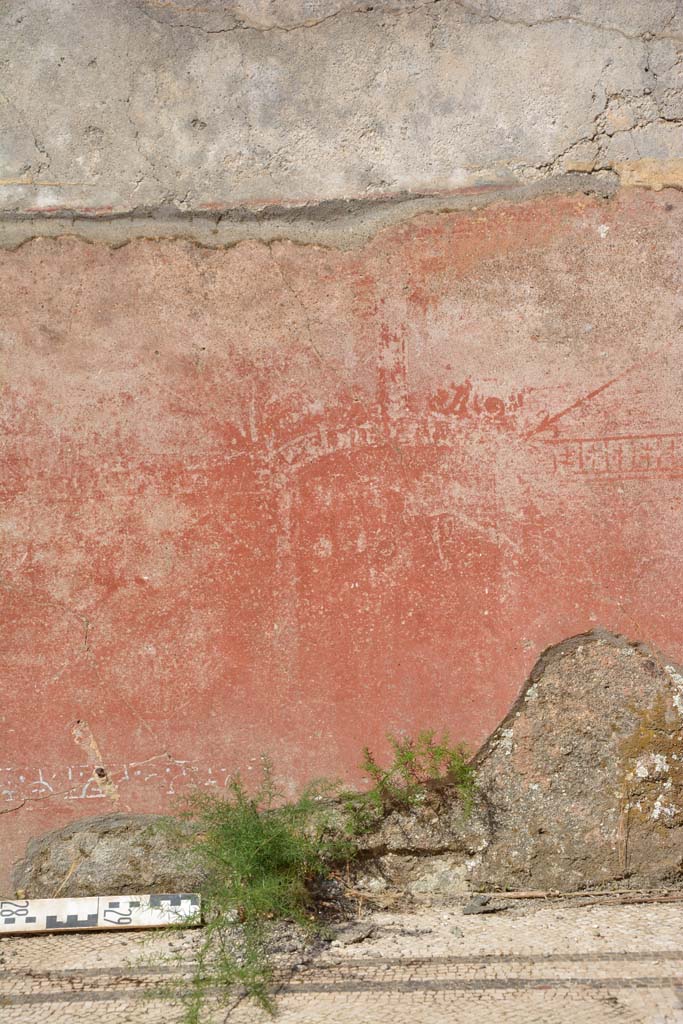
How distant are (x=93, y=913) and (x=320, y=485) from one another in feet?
6.43

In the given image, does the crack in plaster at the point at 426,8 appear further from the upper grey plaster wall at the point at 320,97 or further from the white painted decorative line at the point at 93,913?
the white painted decorative line at the point at 93,913

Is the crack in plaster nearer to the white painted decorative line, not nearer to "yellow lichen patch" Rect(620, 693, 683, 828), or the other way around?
"yellow lichen patch" Rect(620, 693, 683, 828)

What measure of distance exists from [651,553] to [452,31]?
7.50 feet

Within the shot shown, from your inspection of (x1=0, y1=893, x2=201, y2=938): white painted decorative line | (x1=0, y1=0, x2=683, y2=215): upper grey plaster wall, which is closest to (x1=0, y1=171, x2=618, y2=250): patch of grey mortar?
(x1=0, y1=0, x2=683, y2=215): upper grey plaster wall

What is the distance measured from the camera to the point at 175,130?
3.76 meters

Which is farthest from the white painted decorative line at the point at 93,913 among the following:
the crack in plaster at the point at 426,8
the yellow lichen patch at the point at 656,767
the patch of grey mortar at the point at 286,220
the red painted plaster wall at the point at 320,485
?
the crack in plaster at the point at 426,8

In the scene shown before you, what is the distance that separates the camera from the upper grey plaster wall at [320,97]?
372 cm

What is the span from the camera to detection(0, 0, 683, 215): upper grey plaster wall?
3.72m

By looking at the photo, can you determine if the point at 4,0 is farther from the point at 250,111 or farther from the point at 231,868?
the point at 231,868

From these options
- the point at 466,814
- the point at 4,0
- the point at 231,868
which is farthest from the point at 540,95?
the point at 231,868

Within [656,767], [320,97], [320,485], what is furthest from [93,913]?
→ [320,97]

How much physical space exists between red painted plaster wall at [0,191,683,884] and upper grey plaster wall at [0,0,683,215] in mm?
232

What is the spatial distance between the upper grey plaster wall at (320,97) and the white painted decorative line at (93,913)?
2833mm

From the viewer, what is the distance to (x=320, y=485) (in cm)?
376
